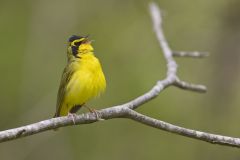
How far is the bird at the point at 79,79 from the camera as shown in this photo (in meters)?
6.02

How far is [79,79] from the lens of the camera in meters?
6.08

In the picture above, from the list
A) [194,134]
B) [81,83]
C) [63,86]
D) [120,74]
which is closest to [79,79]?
[81,83]

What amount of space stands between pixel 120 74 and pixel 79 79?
3.02 metres

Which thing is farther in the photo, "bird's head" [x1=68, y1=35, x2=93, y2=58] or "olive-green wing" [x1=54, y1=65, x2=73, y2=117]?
"bird's head" [x1=68, y1=35, x2=93, y2=58]

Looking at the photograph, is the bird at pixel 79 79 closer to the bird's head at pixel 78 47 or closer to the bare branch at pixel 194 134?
the bird's head at pixel 78 47

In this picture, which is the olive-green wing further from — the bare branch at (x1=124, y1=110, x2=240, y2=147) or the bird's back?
the bare branch at (x1=124, y1=110, x2=240, y2=147)

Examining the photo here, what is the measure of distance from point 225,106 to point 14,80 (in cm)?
298

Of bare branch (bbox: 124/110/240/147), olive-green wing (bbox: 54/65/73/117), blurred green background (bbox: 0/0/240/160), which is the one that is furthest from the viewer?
blurred green background (bbox: 0/0/240/160)

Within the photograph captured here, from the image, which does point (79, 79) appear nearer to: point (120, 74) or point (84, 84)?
point (84, 84)

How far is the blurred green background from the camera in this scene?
27.1 ft

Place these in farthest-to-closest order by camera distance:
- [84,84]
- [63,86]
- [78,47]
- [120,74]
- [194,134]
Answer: [120,74]
[78,47]
[63,86]
[84,84]
[194,134]

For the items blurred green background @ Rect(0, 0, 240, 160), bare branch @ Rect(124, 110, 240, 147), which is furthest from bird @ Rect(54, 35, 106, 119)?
blurred green background @ Rect(0, 0, 240, 160)

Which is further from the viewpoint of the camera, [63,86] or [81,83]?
[63,86]

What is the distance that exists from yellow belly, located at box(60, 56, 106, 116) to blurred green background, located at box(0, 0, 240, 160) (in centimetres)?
178
